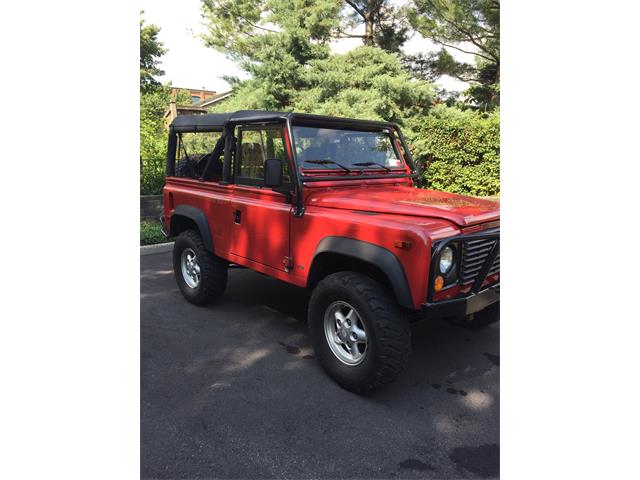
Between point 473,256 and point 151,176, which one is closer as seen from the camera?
point 473,256

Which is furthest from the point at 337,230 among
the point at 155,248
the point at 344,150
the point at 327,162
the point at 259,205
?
the point at 155,248

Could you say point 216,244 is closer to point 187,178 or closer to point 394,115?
point 187,178

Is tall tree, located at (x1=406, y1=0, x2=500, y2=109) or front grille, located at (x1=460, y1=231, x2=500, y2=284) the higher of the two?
tall tree, located at (x1=406, y1=0, x2=500, y2=109)

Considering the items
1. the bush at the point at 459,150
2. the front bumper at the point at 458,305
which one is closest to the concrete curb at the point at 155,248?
the front bumper at the point at 458,305

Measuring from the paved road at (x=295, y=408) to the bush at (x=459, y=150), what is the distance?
285 inches

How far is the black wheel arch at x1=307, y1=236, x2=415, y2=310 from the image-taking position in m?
2.74

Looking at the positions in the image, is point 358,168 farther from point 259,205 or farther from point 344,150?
point 259,205

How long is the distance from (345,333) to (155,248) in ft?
16.9

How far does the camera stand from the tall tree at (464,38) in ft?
35.0

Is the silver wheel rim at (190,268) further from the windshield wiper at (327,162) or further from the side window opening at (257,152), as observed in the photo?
the windshield wiper at (327,162)

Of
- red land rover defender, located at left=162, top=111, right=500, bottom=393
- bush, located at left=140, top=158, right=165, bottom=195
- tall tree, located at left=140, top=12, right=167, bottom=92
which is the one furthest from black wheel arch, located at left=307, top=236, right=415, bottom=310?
tall tree, located at left=140, top=12, right=167, bottom=92

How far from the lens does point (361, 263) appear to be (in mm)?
Result: 3182

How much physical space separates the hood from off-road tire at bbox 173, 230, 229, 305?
1.59 metres

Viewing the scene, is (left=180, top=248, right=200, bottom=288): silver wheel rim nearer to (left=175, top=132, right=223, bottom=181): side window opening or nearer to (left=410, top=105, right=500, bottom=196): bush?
(left=175, top=132, right=223, bottom=181): side window opening
